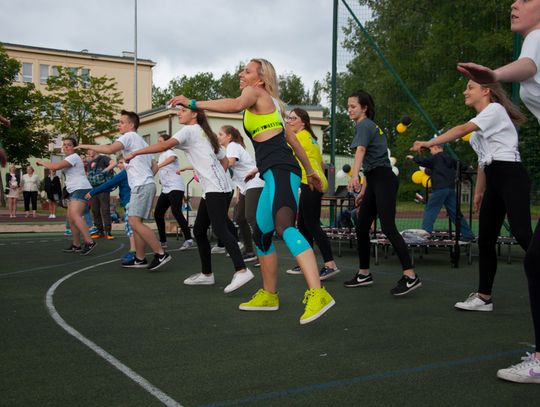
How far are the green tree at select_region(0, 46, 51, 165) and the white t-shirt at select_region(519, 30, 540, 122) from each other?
32584mm

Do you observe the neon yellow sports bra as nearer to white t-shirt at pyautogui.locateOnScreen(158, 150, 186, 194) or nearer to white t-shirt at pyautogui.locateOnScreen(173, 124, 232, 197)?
white t-shirt at pyautogui.locateOnScreen(173, 124, 232, 197)

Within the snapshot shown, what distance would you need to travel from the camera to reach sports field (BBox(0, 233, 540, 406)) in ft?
9.86

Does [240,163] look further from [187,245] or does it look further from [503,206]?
[503,206]

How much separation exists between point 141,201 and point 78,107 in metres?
29.6

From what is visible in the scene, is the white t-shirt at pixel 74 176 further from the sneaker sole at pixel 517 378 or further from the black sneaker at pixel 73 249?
the sneaker sole at pixel 517 378

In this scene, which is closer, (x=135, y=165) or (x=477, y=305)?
(x=477, y=305)

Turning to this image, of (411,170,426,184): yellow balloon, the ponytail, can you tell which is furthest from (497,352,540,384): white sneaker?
(411,170,426,184): yellow balloon

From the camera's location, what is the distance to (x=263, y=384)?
3148 mm

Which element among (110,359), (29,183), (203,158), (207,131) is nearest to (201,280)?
(203,158)

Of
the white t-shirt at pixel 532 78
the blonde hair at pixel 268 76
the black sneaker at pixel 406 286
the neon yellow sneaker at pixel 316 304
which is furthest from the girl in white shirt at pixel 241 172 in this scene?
the white t-shirt at pixel 532 78

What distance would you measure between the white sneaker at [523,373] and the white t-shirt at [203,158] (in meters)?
3.80

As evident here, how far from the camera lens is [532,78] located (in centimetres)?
314

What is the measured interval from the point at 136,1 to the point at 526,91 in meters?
38.3

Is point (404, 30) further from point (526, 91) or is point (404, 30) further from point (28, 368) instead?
point (28, 368)
